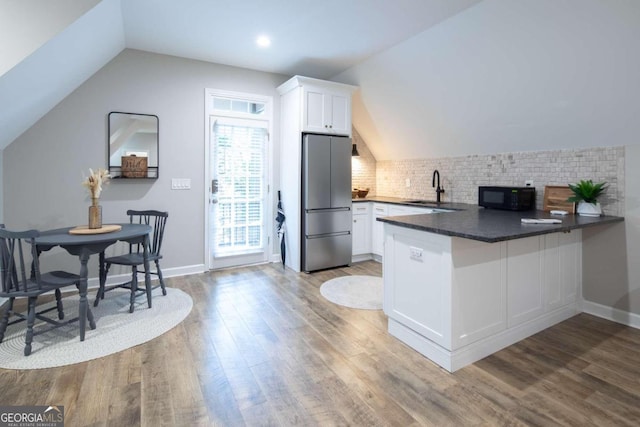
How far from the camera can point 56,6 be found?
8.20ft

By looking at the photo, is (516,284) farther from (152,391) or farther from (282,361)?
(152,391)

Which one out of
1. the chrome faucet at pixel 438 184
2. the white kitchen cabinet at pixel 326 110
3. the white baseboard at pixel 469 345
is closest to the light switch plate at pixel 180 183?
the white kitchen cabinet at pixel 326 110

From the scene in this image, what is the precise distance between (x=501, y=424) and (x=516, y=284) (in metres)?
1.14

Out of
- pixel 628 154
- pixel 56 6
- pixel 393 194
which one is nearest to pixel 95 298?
pixel 56 6

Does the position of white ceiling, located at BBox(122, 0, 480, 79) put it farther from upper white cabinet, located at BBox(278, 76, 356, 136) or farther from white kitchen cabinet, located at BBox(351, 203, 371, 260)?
white kitchen cabinet, located at BBox(351, 203, 371, 260)

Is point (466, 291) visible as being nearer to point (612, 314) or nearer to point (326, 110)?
point (612, 314)

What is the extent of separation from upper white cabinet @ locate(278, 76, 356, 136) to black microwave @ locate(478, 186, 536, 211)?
6.91 ft

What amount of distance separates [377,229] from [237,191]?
81.9 inches

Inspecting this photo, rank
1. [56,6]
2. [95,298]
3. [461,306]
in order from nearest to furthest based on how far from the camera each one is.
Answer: [461,306]
[56,6]
[95,298]

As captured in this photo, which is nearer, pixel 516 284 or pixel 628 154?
pixel 516 284

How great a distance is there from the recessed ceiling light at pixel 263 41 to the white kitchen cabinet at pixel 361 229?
93.8 inches

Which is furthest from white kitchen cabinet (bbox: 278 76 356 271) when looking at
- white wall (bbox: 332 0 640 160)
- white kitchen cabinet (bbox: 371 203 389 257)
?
white kitchen cabinet (bbox: 371 203 389 257)

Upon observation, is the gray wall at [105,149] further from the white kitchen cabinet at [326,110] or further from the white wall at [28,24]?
the white wall at [28,24]

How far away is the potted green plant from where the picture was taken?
3105 millimetres
